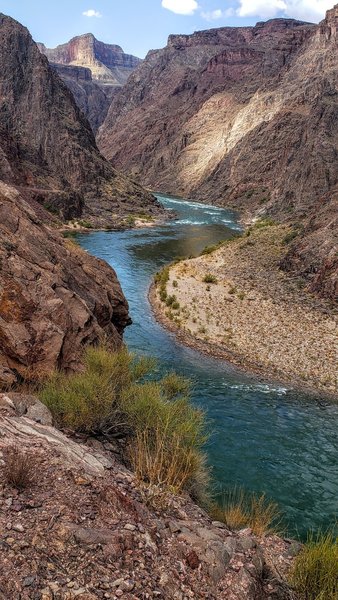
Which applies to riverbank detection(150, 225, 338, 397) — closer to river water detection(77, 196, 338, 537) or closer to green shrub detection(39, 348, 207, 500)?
river water detection(77, 196, 338, 537)

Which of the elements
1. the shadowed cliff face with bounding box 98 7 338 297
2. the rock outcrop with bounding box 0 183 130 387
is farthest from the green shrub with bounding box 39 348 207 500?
the shadowed cliff face with bounding box 98 7 338 297

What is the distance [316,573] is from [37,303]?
25.2 feet

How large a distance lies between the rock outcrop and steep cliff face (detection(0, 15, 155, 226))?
52923 millimetres

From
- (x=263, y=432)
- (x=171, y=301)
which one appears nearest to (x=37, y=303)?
(x=263, y=432)

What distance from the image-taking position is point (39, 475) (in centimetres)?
577

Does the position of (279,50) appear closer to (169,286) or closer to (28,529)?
(169,286)

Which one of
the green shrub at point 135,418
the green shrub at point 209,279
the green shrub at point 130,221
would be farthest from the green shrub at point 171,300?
the green shrub at point 130,221

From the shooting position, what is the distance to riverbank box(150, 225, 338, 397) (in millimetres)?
20406


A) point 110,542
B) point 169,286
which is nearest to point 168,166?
point 169,286

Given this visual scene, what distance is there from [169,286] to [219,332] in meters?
9.41

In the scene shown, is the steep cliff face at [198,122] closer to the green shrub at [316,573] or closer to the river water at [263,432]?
the river water at [263,432]

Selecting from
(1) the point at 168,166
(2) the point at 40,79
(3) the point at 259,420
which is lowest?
(3) the point at 259,420

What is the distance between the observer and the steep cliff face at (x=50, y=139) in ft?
227

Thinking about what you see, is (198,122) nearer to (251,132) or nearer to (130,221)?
(251,132)
